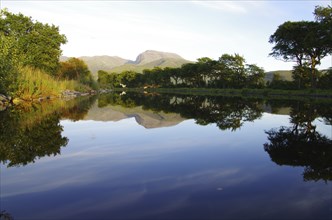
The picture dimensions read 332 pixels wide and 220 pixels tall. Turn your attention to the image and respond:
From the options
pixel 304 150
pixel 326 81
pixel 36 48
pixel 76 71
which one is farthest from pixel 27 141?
pixel 76 71

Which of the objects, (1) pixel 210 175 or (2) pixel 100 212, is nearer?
(2) pixel 100 212

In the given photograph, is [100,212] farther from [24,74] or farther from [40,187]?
[24,74]

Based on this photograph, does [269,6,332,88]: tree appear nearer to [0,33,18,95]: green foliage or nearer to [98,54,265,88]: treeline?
[98,54,265,88]: treeline

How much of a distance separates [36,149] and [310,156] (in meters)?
8.21

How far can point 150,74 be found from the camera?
134 metres

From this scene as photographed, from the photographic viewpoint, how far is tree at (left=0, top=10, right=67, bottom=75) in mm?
51281

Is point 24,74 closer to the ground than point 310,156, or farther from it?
farther from it

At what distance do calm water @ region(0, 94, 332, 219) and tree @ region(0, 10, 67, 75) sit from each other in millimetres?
42456

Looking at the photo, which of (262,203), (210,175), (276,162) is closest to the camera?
(262,203)

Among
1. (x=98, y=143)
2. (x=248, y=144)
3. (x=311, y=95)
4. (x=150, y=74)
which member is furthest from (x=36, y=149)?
(x=150, y=74)

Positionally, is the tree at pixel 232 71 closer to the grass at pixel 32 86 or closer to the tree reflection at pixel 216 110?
the tree reflection at pixel 216 110

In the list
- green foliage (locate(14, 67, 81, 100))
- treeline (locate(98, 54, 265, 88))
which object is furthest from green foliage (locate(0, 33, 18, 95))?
treeline (locate(98, 54, 265, 88))

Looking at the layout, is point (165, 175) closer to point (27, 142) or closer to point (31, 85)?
point (27, 142)

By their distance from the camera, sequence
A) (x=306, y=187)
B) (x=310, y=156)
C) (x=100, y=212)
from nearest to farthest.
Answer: (x=100, y=212) < (x=306, y=187) < (x=310, y=156)
